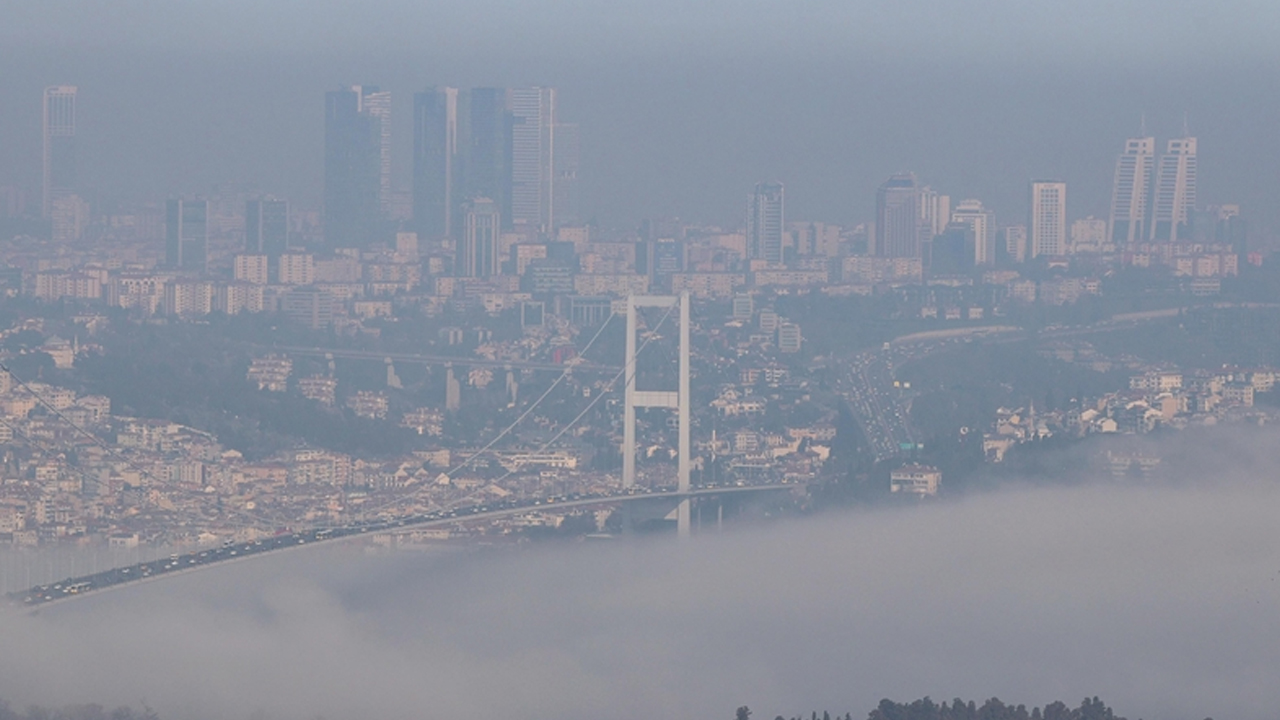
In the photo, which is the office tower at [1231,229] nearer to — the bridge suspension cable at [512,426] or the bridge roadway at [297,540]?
A: the bridge suspension cable at [512,426]

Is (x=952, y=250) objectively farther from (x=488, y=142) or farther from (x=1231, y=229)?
(x=488, y=142)

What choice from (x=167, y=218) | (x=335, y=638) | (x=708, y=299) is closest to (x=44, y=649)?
(x=335, y=638)

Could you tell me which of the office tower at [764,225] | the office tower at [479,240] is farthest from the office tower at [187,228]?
the office tower at [764,225]

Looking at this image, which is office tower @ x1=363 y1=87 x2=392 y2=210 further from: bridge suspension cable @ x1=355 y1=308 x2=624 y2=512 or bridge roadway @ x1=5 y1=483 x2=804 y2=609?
bridge roadway @ x1=5 y1=483 x2=804 y2=609

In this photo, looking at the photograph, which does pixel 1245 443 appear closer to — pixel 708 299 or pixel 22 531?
pixel 22 531

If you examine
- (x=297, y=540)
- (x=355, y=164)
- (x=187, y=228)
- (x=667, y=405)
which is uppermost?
(x=355, y=164)

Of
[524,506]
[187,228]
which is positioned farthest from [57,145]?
[524,506]
